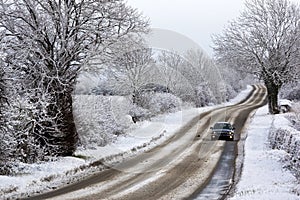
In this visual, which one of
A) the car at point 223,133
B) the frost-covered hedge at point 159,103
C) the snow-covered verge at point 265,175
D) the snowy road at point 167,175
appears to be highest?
Result: the frost-covered hedge at point 159,103

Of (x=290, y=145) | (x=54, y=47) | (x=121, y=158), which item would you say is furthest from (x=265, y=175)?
(x=54, y=47)

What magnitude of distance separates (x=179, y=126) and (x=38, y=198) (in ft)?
82.9

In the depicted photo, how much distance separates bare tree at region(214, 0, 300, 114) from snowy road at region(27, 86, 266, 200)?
65.9 ft

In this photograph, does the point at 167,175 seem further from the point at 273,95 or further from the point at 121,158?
the point at 273,95

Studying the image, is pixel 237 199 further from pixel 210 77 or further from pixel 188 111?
pixel 210 77

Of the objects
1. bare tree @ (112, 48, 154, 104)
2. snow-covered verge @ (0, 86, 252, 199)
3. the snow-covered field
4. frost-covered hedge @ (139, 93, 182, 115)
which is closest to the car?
the snow-covered field

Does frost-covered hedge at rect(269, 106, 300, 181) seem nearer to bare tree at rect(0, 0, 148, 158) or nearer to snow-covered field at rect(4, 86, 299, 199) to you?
snow-covered field at rect(4, 86, 299, 199)

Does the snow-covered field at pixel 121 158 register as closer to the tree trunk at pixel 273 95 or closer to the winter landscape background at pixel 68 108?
the winter landscape background at pixel 68 108

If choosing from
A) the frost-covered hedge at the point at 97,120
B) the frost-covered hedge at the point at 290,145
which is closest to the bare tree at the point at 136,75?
the frost-covered hedge at the point at 97,120

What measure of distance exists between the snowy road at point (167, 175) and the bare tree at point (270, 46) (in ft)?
65.9

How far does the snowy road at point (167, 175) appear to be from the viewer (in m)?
13.7

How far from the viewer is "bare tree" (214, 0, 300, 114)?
4538 cm

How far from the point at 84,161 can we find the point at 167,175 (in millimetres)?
4558

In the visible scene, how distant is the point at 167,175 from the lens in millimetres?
17203
